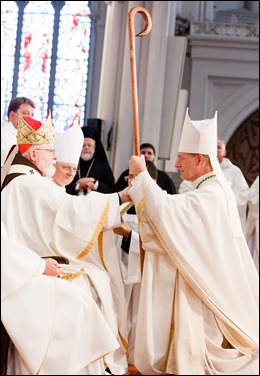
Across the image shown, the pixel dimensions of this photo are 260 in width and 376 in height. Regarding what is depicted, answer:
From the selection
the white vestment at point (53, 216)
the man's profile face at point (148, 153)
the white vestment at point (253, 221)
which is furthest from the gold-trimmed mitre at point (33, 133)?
the white vestment at point (253, 221)

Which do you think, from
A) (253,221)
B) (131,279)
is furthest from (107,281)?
(253,221)

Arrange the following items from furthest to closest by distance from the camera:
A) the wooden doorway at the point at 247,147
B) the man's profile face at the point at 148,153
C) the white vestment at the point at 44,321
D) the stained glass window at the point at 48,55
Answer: the stained glass window at the point at 48,55
the wooden doorway at the point at 247,147
the man's profile face at the point at 148,153
the white vestment at the point at 44,321

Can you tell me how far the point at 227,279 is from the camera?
5652 millimetres

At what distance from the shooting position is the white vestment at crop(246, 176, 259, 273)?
10.2 meters

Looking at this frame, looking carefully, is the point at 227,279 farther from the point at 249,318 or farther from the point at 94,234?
the point at 94,234

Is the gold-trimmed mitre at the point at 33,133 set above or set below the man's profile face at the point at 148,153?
above

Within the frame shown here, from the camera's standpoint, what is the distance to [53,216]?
555cm

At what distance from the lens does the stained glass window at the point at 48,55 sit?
1496 centimetres

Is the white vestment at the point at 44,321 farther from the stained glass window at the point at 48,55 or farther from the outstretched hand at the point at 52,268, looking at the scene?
the stained glass window at the point at 48,55

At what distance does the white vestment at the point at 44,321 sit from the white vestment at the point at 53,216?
0.47 meters

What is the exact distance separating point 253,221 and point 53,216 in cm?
523

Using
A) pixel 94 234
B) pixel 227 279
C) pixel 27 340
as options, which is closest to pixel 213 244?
pixel 227 279

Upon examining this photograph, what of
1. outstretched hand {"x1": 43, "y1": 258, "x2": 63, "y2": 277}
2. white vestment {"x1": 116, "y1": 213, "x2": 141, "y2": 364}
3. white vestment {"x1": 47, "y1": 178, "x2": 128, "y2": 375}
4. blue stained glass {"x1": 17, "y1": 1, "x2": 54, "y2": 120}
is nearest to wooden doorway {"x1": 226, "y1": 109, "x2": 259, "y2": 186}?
blue stained glass {"x1": 17, "y1": 1, "x2": 54, "y2": 120}

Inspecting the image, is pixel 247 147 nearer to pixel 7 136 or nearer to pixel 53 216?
pixel 7 136
